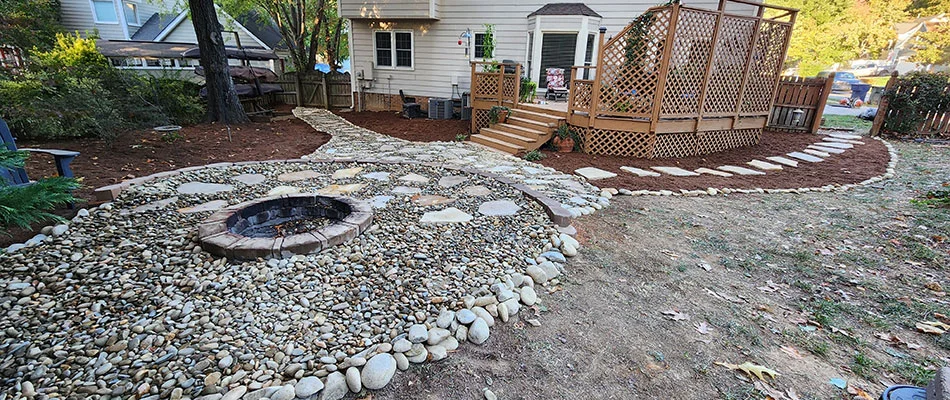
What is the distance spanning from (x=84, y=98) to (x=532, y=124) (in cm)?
683

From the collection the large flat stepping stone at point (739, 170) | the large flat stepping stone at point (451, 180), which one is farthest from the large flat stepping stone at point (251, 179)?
the large flat stepping stone at point (739, 170)

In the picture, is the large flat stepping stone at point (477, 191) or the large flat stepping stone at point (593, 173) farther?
A: the large flat stepping stone at point (593, 173)

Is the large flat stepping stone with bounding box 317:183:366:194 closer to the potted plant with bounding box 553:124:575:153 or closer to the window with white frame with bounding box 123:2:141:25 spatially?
the potted plant with bounding box 553:124:575:153

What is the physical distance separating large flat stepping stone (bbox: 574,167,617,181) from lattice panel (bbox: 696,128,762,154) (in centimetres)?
250

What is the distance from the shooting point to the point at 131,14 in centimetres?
1770

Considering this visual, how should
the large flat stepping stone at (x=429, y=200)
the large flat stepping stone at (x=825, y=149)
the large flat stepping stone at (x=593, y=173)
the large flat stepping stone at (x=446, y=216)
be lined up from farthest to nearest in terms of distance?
1. the large flat stepping stone at (x=825, y=149)
2. the large flat stepping stone at (x=593, y=173)
3. the large flat stepping stone at (x=429, y=200)
4. the large flat stepping stone at (x=446, y=216)

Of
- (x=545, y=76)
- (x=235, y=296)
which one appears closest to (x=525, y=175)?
(x=235, y=296)

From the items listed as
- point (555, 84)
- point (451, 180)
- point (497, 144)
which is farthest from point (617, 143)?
point (555, 84)

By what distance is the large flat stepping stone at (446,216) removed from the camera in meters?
3.39

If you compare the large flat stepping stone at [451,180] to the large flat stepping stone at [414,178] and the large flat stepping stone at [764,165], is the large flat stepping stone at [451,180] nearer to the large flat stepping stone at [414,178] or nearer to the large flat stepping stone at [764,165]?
the large flat stepping stone at [414,178]

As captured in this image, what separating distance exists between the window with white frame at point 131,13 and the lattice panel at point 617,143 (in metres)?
21.3

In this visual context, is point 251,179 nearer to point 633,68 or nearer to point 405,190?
point 405,190

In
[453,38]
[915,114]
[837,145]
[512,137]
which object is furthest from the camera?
[453,38]

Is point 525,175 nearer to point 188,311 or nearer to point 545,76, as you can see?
point 188,311
